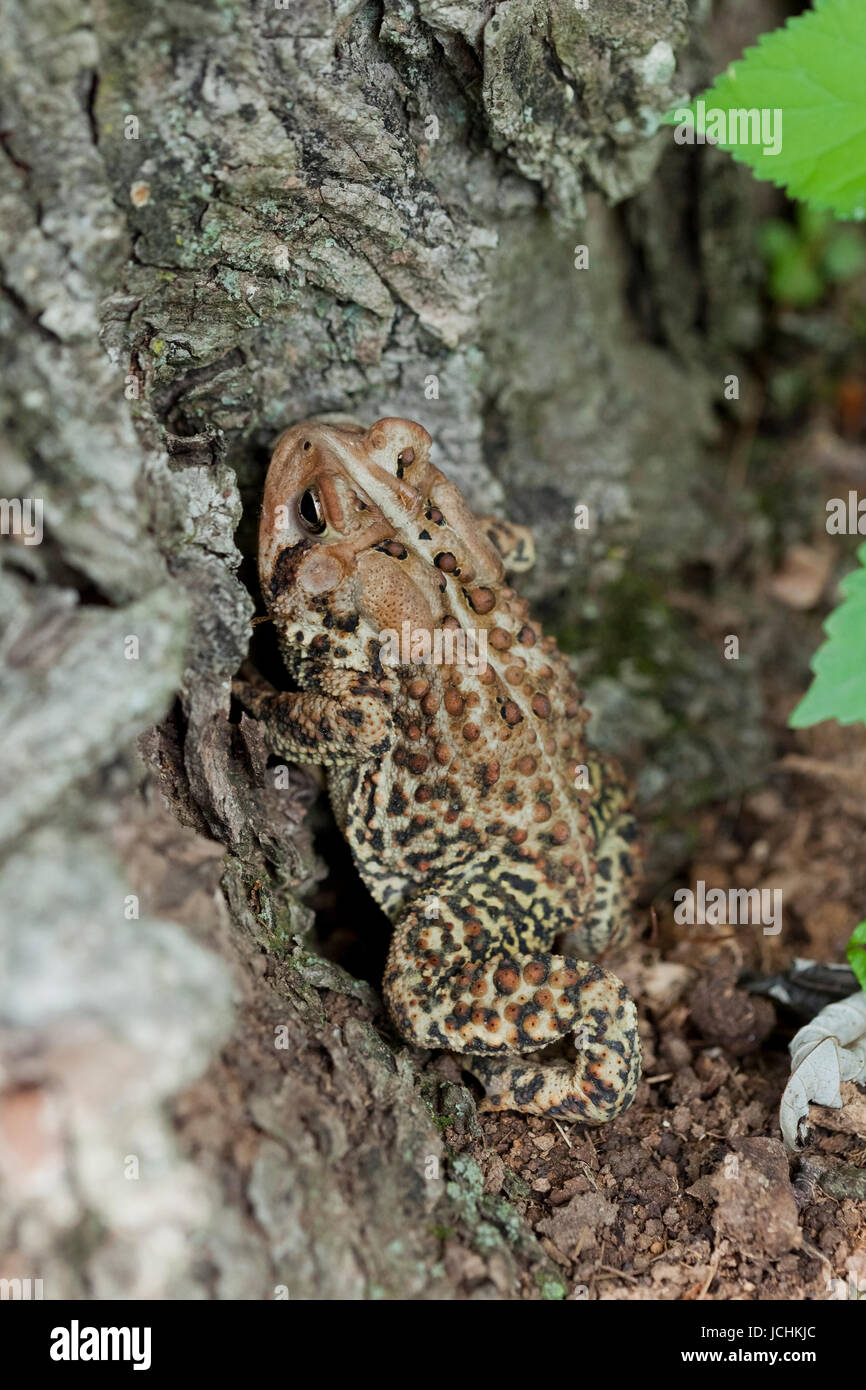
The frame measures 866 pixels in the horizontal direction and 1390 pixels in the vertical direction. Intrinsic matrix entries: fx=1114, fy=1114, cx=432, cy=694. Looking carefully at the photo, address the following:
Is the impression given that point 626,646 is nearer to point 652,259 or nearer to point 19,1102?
point 652,259

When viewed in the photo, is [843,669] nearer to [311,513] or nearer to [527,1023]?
[527,1023]

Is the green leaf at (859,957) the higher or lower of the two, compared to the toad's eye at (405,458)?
lower

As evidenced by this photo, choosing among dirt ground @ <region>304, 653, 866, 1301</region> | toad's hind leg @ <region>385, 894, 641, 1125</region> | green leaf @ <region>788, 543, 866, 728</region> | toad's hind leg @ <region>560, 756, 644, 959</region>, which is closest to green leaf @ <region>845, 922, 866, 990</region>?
dirt ground @ <region>304, 653, 866, 1301</region>

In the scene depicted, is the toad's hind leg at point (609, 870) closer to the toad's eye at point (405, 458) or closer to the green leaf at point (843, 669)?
the toad's eye at point (405, 458)

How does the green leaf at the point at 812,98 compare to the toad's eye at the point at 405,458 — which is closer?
the green leaf at the point at 812,98

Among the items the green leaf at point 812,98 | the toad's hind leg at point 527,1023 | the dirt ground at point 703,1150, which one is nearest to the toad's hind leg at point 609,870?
the dirt ground at point 703,1150

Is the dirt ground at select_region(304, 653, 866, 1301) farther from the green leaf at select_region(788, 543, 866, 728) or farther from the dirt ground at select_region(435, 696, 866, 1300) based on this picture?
the green leaf at select_region(788, 543, 866, 728)
